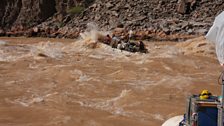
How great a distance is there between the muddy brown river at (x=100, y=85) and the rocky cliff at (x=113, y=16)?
30.5 feet

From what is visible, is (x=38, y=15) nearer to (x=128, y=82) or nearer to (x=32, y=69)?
(x=32, y=69)

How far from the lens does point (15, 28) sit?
3369 cm

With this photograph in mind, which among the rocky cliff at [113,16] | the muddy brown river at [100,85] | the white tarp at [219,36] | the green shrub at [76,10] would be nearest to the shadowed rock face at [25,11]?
the rocky cliff at [113,16]

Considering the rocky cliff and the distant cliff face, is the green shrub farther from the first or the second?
the distant cliff face

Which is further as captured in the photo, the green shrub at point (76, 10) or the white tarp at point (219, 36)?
the green shrub at point (76, 10)

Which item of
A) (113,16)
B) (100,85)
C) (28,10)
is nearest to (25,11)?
(28,10)

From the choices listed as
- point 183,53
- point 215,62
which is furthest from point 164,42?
point 215,62

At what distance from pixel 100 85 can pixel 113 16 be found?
2025cm

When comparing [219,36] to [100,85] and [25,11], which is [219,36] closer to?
[100,85]

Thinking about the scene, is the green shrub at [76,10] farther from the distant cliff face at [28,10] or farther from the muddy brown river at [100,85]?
the muddy brown river at [100,85]

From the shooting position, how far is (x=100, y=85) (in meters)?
11.7

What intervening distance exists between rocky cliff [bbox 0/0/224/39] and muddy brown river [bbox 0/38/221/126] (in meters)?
9.29

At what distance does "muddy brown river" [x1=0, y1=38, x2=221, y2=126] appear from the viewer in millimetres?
8711

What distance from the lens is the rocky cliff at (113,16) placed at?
28469 millimetres
